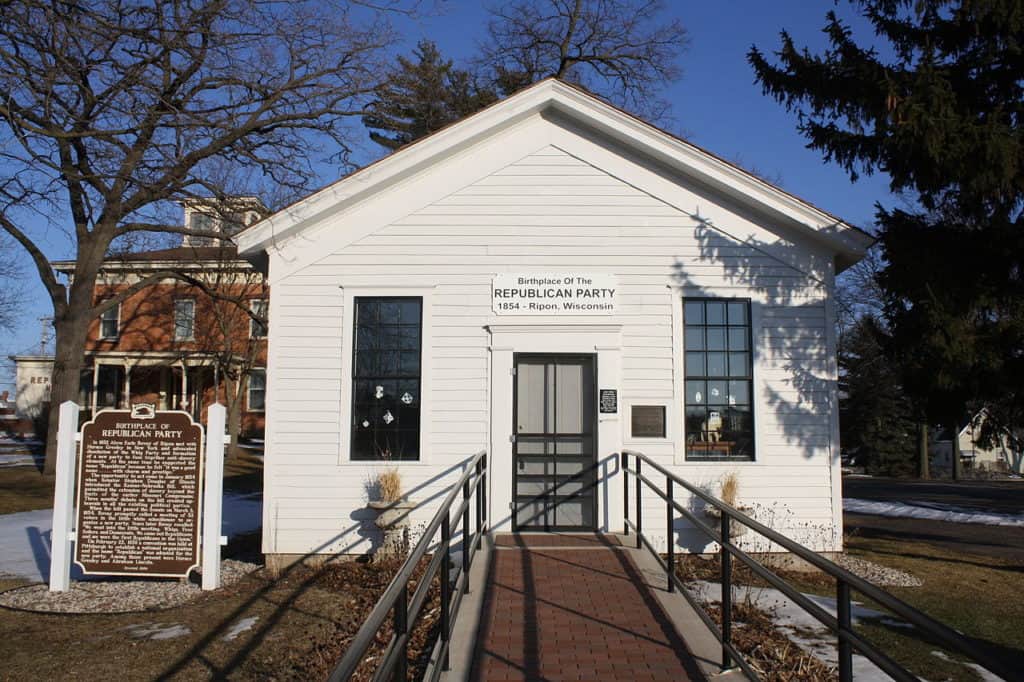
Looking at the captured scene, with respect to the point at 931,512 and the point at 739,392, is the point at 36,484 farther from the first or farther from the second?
the point at 931,512

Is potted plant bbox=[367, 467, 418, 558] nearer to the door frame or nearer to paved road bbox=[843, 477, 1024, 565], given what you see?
the door frame

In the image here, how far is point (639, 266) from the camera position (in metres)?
9.98

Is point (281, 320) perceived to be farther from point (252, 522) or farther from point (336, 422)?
point (252, 522)

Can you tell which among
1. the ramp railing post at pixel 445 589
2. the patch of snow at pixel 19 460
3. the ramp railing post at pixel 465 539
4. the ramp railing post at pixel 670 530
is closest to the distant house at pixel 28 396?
the patch of snow at pixel 19 460

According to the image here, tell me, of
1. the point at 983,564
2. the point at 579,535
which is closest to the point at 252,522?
the point at 579,535

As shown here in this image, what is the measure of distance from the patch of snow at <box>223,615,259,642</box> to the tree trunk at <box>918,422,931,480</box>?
3559 centimetres

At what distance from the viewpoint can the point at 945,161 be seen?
29.7ft

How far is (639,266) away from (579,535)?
3282mm

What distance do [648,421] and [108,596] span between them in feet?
20.4

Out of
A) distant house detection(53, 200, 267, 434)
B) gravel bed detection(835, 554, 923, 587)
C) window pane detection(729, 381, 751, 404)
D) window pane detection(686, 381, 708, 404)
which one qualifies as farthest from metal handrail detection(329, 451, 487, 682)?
distant house detection(53, 200, 267, 434)

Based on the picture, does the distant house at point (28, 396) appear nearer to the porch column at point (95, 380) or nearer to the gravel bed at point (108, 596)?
the porch column at point (95, 380)

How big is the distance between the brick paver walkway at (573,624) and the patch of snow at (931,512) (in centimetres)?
1074

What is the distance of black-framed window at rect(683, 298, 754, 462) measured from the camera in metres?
9.86

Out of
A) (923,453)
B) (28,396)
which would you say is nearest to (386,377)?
(923,453)
